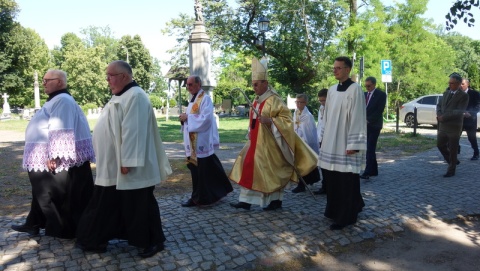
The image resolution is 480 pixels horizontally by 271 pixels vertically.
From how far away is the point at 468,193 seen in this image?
6.52m

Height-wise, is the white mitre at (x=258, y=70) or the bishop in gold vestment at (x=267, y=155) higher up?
the white mitre at (x=258, y=70)

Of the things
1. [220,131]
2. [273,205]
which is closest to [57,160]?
[273,205]

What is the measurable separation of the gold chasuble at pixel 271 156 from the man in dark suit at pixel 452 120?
3873 mm

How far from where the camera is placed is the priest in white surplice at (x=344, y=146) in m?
4.76

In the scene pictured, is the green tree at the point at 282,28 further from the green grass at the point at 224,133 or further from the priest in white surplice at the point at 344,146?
the priest in white surplice at the point at 344,146

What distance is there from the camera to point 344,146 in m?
4.84

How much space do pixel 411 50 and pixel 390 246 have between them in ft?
84.2

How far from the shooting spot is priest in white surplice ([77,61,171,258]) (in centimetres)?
379

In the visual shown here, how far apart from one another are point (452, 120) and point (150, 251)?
663 cm

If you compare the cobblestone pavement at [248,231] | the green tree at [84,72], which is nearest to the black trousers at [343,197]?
the cobblestone pavement at [248,231]

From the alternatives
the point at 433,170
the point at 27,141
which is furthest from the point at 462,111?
the point at 27,141

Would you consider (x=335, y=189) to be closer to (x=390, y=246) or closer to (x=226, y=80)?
(x=390, y=246)

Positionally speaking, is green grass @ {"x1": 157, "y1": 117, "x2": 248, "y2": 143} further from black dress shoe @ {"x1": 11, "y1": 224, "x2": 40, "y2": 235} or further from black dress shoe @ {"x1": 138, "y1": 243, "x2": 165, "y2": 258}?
black dress shoe @ {"x1": 138, "y1": 243, "x2": 165, "y2": 258}

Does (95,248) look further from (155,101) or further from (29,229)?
(155,101)
